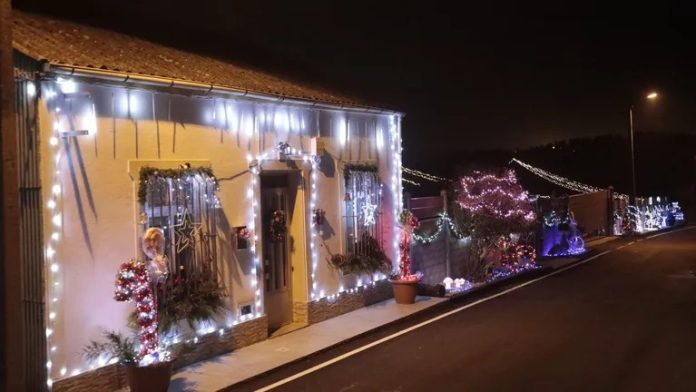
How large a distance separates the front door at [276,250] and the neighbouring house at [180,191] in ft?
0.09

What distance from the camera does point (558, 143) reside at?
2557 inches

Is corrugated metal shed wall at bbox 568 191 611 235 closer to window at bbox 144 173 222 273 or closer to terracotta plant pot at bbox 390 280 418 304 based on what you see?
terracotta plant pot at bbox 390 280 418 304

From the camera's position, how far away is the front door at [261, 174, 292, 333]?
11188mm

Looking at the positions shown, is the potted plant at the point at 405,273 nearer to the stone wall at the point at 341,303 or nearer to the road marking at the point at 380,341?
the stone wall at the point at 341,303

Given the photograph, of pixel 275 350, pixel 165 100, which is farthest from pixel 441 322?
pixel 165 100

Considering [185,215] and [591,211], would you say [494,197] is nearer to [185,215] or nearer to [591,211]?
[185,215]

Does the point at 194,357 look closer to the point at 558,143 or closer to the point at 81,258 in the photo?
the point at 81,258

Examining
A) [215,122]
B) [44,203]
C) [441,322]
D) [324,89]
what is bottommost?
[441,322]

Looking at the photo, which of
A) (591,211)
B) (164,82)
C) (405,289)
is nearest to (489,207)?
(405,289)

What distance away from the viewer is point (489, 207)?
55.5 feet

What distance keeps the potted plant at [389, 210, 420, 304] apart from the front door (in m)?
2.56

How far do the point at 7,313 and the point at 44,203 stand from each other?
6.62 feet

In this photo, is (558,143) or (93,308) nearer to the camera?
(93,308)

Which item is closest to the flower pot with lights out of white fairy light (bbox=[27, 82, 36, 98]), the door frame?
the door frame
